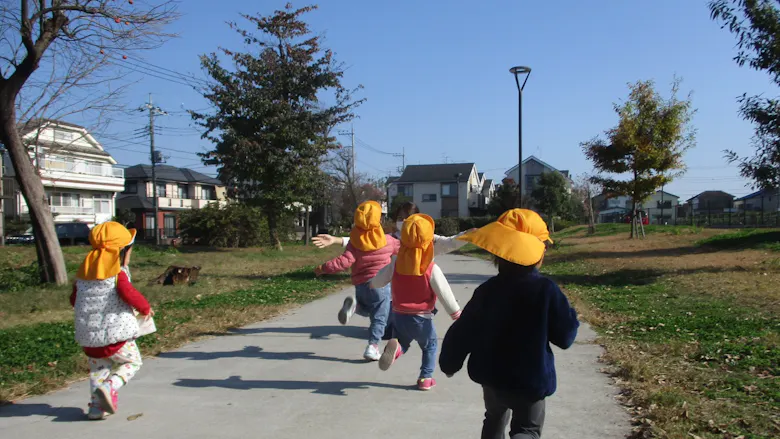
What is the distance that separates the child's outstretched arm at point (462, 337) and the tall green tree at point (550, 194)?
47258mm

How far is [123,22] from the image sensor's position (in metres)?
12.2

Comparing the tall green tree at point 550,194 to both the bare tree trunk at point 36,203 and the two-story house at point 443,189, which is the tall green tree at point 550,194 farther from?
the bare tree trunk at point 36,203

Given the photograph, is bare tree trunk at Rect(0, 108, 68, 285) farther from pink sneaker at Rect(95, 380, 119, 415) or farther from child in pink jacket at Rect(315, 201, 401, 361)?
pink sneaker at Rect(95, 380, 119, 415)

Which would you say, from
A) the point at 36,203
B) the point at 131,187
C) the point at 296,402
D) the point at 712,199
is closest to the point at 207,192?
the point at 131,187

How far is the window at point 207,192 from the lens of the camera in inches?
2449

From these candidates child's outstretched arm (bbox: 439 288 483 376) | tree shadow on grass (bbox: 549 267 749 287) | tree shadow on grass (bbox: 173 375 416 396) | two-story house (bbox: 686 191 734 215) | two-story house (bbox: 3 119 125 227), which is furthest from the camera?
two-story house (bbox: 686 191 734 215)

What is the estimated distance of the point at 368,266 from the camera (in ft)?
20.3

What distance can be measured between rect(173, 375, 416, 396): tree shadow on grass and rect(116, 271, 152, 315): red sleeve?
1059 mm

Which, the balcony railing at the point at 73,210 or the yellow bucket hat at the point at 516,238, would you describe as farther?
the balcony railing at the point at 73,210

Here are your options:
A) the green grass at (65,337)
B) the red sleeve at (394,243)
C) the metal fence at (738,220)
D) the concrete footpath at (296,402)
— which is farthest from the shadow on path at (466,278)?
the metal fence at (738,220)

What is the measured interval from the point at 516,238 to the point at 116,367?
326 centimetres

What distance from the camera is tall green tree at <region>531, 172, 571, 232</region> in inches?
1933

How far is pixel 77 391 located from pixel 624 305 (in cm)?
783

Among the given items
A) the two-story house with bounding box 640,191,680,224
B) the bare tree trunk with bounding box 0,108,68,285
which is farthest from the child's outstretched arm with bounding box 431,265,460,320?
the two-story house with bounding box 640,191,680,224
